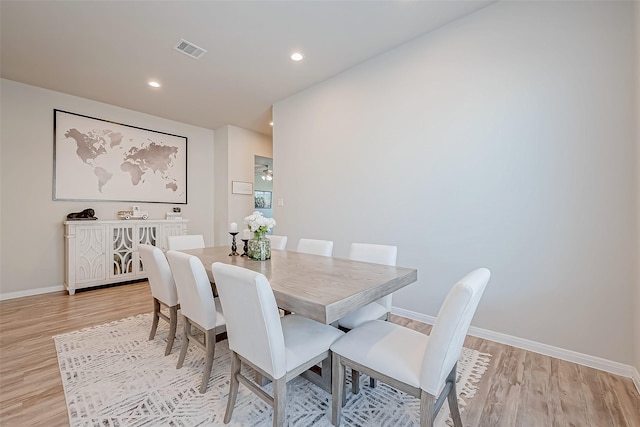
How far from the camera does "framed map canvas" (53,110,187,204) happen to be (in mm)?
3875

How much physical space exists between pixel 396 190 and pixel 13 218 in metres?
4.98

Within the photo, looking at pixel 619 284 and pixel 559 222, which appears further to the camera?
pixel 559 222

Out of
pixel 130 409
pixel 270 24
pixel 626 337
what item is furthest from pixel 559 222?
pixel 130 409

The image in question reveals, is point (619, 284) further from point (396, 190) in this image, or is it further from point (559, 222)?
point (396, 190)

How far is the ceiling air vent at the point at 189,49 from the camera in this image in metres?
2.77

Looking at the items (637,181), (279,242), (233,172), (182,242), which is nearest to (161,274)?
(182,242)

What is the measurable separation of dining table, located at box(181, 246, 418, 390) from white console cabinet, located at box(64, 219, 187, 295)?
2729 mm

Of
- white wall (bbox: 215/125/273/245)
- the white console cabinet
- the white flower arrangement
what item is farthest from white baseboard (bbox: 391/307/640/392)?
the white console cabinet

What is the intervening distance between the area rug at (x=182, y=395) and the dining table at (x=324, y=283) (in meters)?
0.20

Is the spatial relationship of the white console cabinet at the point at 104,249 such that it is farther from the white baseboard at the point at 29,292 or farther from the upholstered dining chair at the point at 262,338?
the upholstered dining chair at the point at 262,338

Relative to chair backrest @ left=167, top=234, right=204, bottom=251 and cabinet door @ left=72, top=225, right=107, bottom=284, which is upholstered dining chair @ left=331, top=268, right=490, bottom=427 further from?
cabinet door @ left=72, top=225, right=107, bottom=284

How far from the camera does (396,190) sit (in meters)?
2.94

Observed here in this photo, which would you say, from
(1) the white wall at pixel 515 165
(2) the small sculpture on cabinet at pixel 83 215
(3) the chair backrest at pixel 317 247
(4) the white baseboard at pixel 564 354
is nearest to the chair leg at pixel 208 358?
(3) the chair backrest at pixel 317 247

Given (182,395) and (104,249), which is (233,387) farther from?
(104,249)
